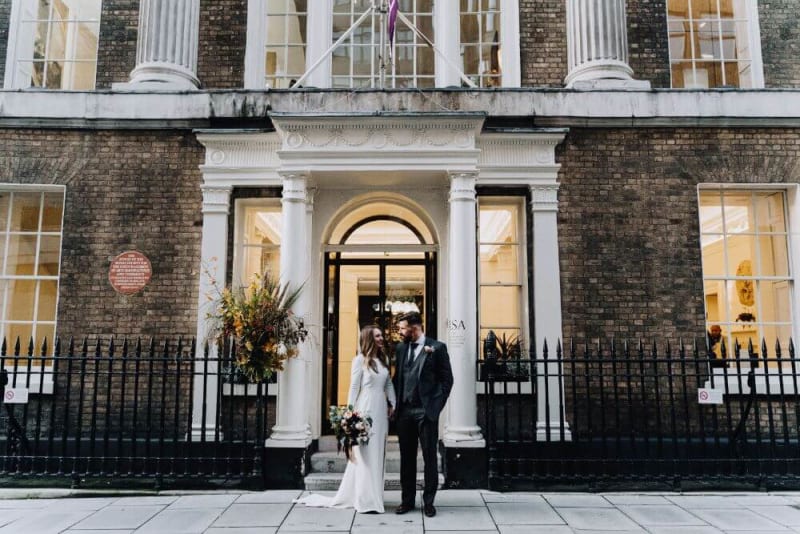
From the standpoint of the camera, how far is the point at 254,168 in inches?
333

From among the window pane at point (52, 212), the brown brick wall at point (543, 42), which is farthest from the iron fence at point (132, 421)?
the brown brick wall at point (543, 42)

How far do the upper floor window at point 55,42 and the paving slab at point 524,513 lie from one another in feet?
27.1

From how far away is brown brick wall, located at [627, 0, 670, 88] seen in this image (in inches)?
354

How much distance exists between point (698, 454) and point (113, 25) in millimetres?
10106

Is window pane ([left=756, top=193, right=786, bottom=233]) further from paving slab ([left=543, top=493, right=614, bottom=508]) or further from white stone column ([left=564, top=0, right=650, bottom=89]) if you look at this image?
paving slab ([left=543, top=493, right=614, bottom=508])

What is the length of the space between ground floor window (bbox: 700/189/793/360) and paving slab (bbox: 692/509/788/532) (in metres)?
2.80

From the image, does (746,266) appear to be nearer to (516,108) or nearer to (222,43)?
(516,108)

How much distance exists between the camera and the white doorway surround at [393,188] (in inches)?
289

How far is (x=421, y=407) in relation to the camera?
6.15m

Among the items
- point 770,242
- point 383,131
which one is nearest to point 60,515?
point 383,131

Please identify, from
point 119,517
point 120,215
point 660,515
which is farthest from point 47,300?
point 660,515

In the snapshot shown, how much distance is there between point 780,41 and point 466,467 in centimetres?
764

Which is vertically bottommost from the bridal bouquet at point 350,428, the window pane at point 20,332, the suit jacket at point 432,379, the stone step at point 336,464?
the stone step at point 336,464

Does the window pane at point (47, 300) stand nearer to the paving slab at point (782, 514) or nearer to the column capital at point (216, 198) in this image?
the column capital at point (216, 198)
